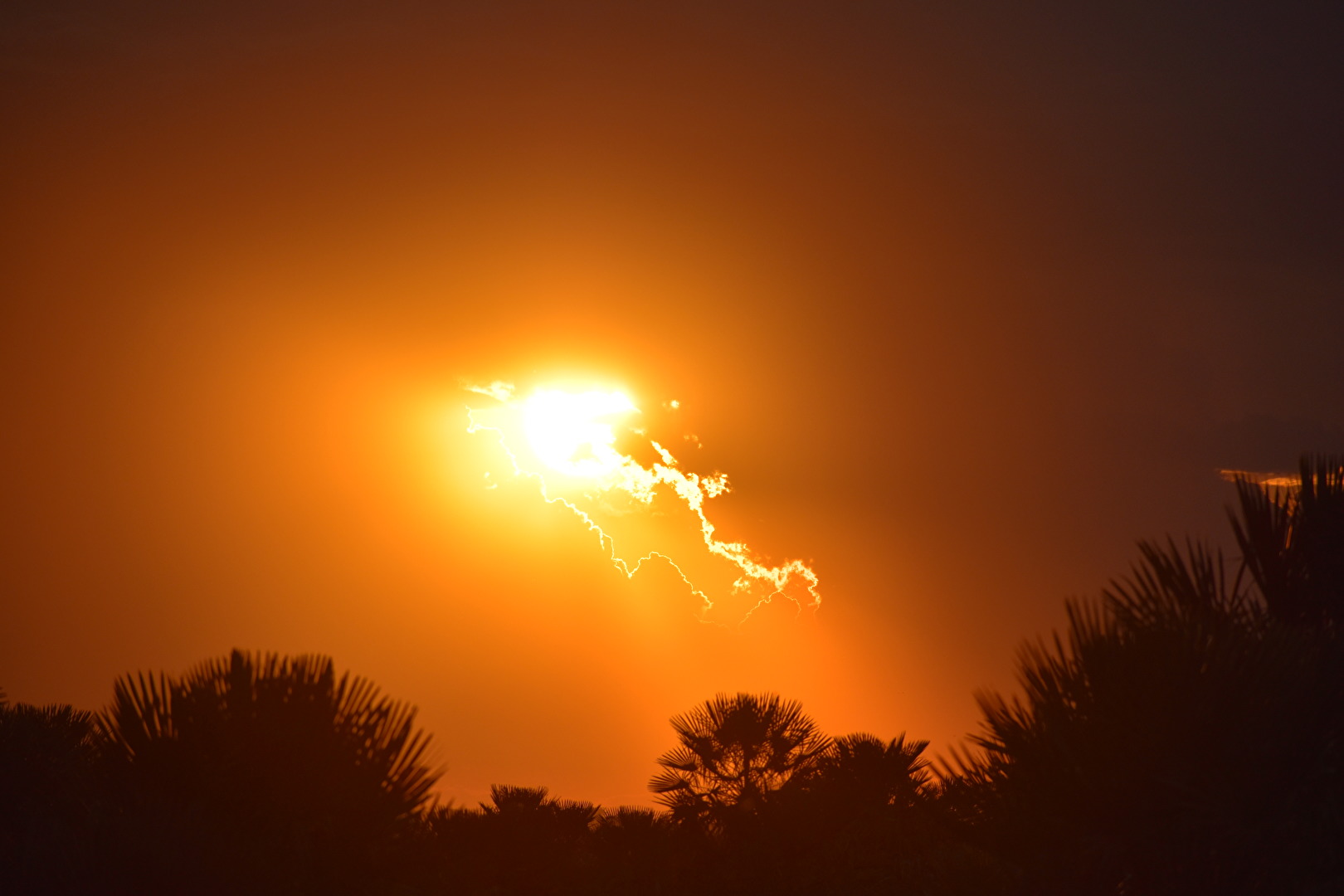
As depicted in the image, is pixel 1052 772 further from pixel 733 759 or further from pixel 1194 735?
pixel 733 759

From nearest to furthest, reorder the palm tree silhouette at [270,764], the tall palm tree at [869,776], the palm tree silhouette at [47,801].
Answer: the palm tree silhouette at [47,801], the palm tree silhouette at [270,764], the tall palm tree at [869,776]

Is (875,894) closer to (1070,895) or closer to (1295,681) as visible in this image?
(1070,895)

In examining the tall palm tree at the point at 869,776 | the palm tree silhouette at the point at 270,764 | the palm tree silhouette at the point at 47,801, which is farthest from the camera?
the tall palm tree at the point at 869,776

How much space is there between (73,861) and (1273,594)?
11.5 metres

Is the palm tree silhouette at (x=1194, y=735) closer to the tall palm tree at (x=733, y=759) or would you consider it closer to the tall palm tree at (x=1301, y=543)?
A: the tall palm tree at (x=1301, y=543)

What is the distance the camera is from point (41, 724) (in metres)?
16.3

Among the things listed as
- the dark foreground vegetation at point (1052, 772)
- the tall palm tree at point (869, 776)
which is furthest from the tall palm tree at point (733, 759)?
the dark foreground vegetation at point (1052, 772)

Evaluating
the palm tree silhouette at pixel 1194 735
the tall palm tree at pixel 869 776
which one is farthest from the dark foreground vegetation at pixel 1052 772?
the tall palm tree at pixel 869 776

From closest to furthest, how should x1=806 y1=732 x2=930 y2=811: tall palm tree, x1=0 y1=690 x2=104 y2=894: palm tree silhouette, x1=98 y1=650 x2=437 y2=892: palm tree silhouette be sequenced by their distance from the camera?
x1=0 y1=690 x2=104 y2=894: palm tree silhouette → x1=98 y1=650 x2=437 y2=892: palm tree silhouette → x1=806 y1=732 x2=930 y2=811: tall palm tree

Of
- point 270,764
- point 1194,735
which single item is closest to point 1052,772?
point 1194,735

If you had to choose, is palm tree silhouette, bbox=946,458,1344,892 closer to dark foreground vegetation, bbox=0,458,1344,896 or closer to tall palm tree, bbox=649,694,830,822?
dark foreground vegetation, bbox=0,458,1344,896

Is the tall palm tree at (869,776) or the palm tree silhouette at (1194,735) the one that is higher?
the tall palm tree at (869,776)

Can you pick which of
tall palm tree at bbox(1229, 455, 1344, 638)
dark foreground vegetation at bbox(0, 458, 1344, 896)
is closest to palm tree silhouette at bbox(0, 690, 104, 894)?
dark foreground vegetation at bbox(0, 458, 1344, 896)

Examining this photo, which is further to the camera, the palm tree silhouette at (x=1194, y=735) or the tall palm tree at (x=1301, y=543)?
the tall palm tree at (x=1301, y=543)
